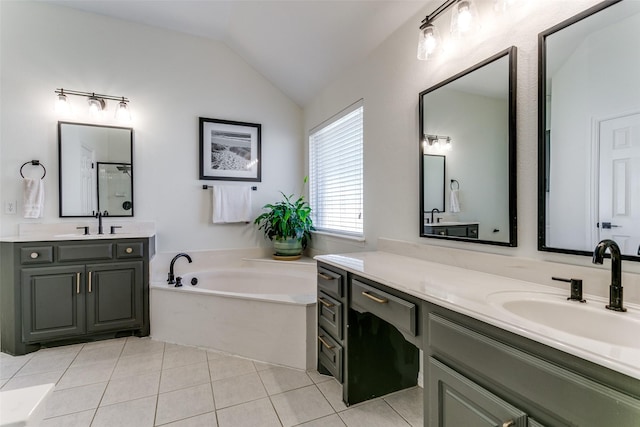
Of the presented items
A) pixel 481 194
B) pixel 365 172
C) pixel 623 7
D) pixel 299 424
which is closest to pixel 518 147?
Result: pixel 481 194

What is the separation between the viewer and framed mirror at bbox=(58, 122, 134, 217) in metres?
2.85

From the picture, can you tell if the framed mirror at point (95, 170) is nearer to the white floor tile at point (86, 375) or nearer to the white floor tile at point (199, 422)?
the white floor tile at point (86, 375)

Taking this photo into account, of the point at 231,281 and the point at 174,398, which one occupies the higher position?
the point at 231,281

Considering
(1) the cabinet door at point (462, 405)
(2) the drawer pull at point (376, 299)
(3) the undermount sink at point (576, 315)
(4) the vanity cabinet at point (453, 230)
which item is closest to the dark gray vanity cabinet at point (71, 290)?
(2) the drawer pull at point (376, 299)

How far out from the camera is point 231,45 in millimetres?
3432

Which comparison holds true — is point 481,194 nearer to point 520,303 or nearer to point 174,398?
point 520,303

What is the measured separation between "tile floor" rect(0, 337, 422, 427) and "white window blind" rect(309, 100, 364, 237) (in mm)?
1303

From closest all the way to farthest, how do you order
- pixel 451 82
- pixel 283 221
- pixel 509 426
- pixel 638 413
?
pixel 638 413 → pixel 509 426 → pixel 451 82 → pixel 283 221

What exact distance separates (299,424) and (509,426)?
1167mm

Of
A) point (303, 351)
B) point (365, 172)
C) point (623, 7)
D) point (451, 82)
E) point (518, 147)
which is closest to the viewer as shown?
point (623, 7)

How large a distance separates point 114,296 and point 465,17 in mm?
3272

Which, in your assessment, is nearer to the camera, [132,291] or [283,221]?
[132,291]

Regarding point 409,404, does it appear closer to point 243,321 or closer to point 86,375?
point 243,321

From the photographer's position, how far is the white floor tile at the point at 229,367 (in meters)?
2.13
